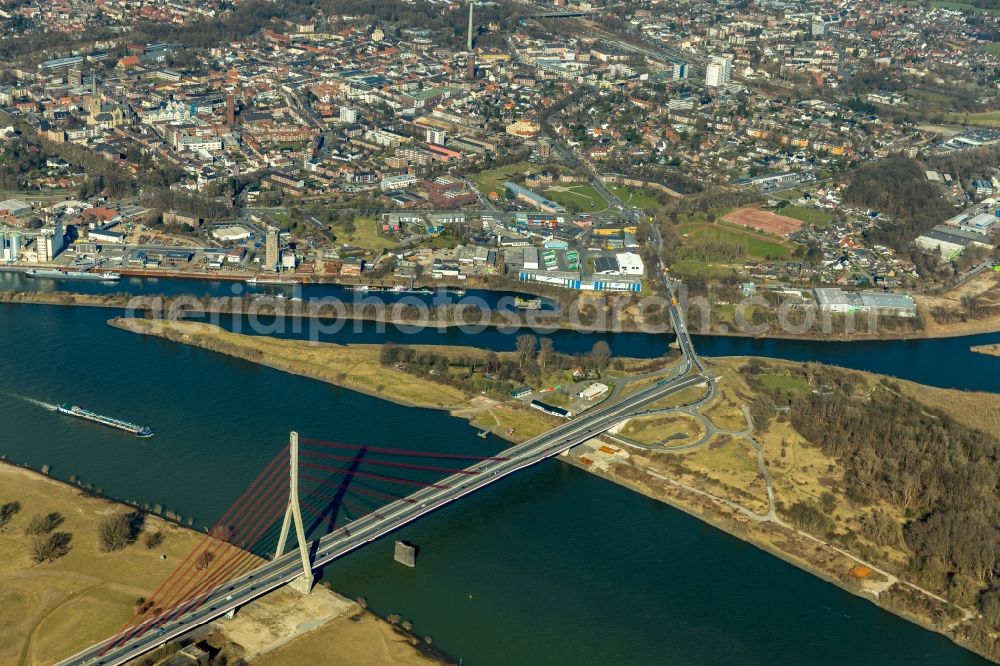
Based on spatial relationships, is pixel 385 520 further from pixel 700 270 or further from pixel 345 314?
pixel 700 270

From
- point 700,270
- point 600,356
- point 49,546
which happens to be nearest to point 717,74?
point 700,270

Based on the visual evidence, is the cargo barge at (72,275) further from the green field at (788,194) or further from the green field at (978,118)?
the green field at (978,118)

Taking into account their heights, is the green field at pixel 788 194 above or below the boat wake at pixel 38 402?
above

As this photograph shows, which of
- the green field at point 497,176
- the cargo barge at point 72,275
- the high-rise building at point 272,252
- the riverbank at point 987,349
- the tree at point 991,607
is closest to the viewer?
the tree at point 991,607

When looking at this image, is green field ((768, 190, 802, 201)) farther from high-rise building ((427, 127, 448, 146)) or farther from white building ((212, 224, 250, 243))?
white building ((212, 224, 250, 243))

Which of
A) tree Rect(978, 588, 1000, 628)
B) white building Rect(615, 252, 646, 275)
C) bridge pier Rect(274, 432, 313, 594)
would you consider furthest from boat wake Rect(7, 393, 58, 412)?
tree Rect(978, 588, 1000, 628)

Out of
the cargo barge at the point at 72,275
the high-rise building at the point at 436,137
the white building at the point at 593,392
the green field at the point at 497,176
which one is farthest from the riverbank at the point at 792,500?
the high-rise building at the point at 436,137
